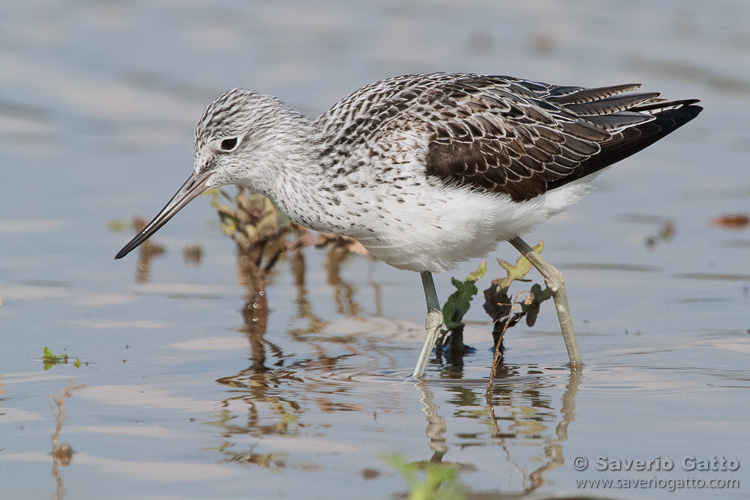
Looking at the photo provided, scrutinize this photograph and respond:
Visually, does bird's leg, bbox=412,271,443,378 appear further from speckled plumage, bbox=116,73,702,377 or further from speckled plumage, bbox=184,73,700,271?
speckled plumage, bbox=184,73,700,271

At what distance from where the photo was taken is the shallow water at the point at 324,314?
597cm

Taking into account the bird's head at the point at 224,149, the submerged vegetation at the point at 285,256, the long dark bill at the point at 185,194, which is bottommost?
the submerged vegetation at the point at 285,256

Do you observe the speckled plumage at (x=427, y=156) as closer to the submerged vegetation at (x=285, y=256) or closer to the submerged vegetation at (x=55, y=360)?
the submerged vegetation at (x=285, y=256)

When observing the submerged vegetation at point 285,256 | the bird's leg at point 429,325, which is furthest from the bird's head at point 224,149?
the bird's leg at point 429,325

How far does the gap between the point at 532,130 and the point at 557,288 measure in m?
1.27

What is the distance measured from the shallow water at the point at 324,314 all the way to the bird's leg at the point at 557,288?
21 centimetres

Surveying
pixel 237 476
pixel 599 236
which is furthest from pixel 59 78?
pixel 237 476

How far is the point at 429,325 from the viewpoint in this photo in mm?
8047

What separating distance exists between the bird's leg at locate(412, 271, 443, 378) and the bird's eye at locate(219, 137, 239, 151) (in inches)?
68.6

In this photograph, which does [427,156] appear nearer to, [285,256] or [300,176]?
[300,176]

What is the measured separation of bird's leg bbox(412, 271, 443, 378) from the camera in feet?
25.2

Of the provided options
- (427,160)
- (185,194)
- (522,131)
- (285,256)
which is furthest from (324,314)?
(522,131)

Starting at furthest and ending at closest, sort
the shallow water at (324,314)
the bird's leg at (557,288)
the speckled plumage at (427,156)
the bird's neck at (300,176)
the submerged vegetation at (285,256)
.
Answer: the submerged vegetation at (285,256) → the bird's leg at (557,288) → the bird's neck at (300,176) → the speckled plumage at (427,156) → the shallow water at (324,314)

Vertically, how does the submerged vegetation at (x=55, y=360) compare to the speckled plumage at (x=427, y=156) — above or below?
below
